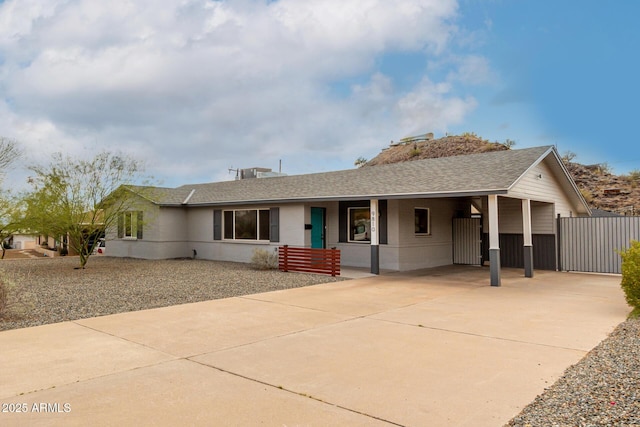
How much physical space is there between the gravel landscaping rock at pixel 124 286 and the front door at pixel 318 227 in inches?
99.3

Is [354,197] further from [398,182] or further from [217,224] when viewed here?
[217,224]

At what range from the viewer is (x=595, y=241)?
14.3 metres

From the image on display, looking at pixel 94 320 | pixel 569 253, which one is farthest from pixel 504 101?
pixel 94 320

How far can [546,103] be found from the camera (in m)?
22.6

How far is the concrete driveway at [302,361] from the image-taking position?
12.0ft

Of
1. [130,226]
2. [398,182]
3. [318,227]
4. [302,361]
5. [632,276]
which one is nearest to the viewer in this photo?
[302,361]

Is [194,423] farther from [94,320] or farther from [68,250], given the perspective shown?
[68,250]

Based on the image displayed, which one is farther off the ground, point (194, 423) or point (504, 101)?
point (504, 101)

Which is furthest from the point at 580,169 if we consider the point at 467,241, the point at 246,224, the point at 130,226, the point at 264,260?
the point at 130,226

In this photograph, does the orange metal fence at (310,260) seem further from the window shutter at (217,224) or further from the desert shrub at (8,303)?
the desert shrub at (8,303)

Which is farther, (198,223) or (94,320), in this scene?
(198,223)

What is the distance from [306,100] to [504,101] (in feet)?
30.4

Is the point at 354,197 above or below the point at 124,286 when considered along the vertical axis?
above

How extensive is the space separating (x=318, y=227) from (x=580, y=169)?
32.4 meters
